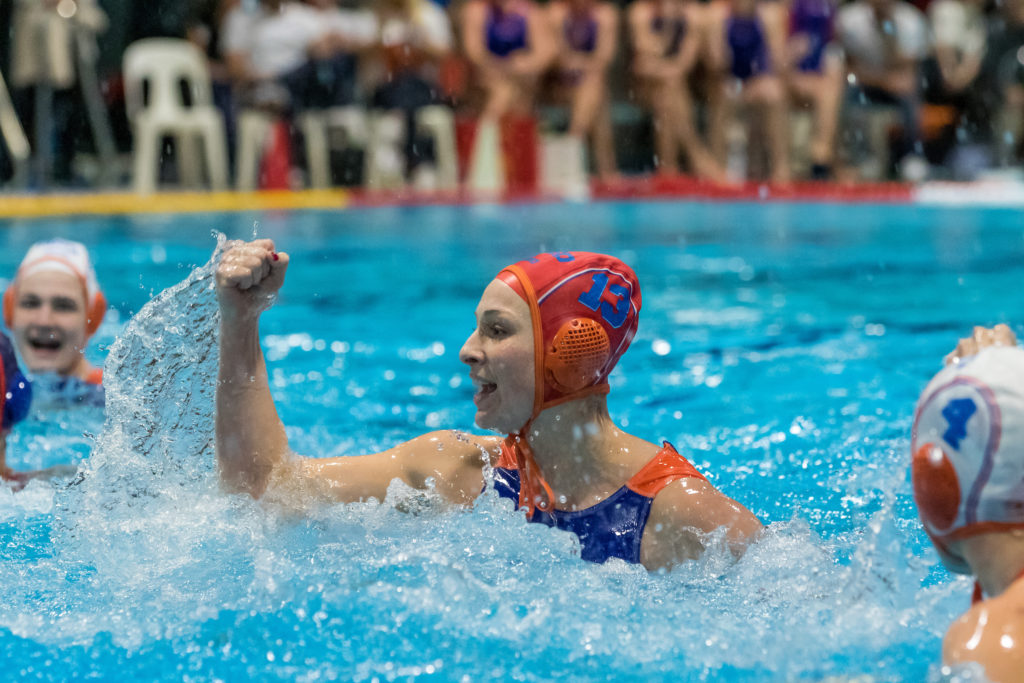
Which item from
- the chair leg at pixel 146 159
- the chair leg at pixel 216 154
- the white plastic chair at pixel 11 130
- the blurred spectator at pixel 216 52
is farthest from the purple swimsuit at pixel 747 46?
the white plastic chair at pixel 11 130

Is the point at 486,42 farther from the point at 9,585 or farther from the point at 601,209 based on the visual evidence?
the point at 9,585

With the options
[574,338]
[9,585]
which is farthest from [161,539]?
[574,338]

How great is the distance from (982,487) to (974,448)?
0.06 m

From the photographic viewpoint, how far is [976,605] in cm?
196

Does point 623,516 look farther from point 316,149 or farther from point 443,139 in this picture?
point 316,149

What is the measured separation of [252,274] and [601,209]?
31.5ft

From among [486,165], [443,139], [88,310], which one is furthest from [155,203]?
[88,310]

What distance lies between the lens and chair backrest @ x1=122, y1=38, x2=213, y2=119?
1215cm

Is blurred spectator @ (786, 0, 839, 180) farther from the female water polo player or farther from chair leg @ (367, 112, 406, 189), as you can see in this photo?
the female water polo player

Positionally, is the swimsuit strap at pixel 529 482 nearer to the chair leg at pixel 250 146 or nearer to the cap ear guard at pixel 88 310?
the cap ear guard at pixel 88 310

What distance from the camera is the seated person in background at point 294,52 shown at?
11.7 meters

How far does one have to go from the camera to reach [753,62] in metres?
12.2

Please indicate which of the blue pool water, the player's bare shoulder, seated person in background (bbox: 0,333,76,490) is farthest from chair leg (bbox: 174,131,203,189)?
the player's bare shoulder

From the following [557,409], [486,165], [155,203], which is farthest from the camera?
→ [486,165]
